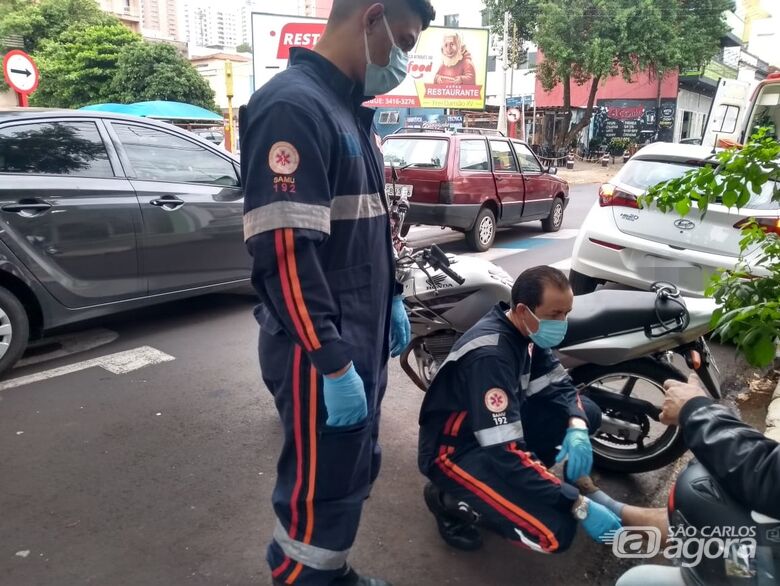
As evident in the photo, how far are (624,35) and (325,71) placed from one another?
25458 mm

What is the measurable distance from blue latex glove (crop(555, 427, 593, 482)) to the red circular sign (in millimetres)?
9469

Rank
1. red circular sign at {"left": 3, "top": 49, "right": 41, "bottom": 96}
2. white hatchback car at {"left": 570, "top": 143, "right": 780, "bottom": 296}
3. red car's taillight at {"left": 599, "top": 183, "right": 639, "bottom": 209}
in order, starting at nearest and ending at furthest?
white hatchback car at {"left": 570, "top": 143, "right": 780, "bottom": 296} < red car's taillight at {"left": 599, "top": 183, "right": 639, "bottom": 209} < red circular sign at {"left": 3, "top": 49, "right": 41, "bottom": 96}

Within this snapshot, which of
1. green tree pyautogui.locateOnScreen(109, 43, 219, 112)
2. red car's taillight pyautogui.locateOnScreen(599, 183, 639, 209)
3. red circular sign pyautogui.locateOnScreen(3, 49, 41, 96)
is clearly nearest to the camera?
red car's taillight pyautogui.locateOnScreen(599, 183, 639, 209)

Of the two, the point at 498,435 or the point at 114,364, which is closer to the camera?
the point at 498,435

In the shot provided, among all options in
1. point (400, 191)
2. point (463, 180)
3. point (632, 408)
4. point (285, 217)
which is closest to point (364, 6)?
point (285, 217)

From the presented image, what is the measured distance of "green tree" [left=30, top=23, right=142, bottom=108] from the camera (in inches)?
1220

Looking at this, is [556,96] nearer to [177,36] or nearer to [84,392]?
[84,392]

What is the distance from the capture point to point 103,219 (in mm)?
4266

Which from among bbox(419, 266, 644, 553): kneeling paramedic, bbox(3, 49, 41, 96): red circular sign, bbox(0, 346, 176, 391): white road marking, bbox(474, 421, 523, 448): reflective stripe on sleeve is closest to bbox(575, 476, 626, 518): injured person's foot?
bbox(419, 266, 644, 553): kneeling paramedic

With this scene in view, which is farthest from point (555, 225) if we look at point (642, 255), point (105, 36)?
point (105, 36)

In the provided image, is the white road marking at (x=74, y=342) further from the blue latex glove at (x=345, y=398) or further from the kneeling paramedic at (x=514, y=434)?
the blue latex glove at (x=345, y=398)

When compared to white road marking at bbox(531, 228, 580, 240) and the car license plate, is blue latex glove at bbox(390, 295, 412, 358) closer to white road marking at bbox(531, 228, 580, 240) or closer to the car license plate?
the car license plate

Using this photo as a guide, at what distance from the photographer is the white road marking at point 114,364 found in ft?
13.1

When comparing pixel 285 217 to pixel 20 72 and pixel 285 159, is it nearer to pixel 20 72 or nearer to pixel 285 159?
pixel 285 159
